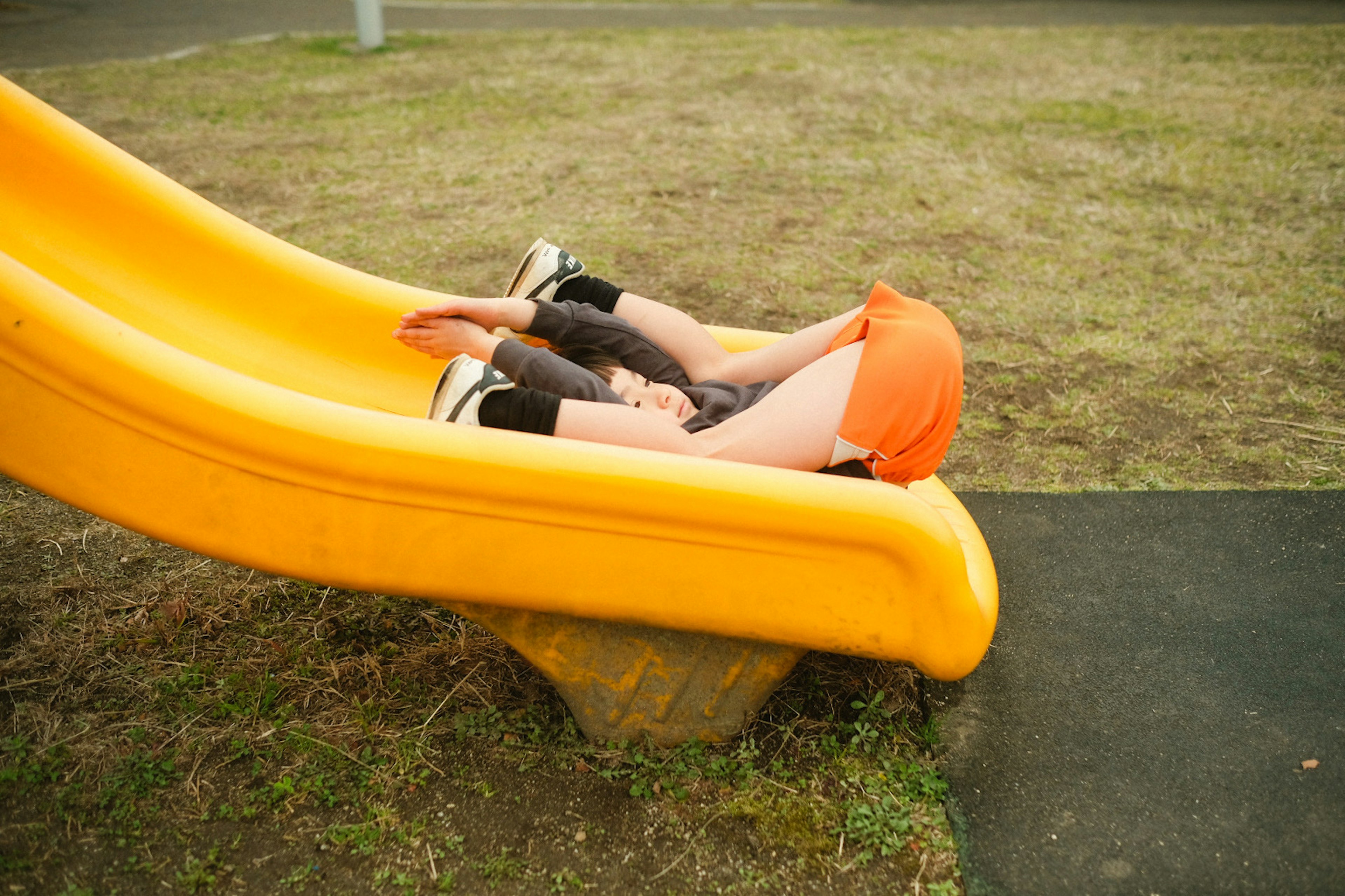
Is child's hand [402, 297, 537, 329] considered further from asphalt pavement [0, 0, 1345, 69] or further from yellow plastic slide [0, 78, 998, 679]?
asphalt pavement [0, 0, 1345, 69]

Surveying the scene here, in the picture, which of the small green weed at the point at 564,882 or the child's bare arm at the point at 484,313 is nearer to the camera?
the small green weed at the point at 564,882

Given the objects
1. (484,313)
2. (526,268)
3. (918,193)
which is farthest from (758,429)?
(918,193)

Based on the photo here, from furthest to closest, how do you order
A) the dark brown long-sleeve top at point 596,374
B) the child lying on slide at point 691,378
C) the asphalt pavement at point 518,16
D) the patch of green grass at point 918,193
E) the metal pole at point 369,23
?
the asphalt pavement at point 518,16 < the metal pole at point 369,23 < the patch of green grass at point 918,193 < the dark brown long-sleeve top at point 596,374 < the child lying on slide at point 691,378

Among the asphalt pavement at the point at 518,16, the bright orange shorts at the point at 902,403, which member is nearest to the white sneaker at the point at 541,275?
the bright orange shorts at the point at 902,403

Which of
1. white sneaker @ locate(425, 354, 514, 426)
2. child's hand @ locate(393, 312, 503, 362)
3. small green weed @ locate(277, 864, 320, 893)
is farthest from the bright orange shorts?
small green weed @ locate(277, 864, 320, 893)

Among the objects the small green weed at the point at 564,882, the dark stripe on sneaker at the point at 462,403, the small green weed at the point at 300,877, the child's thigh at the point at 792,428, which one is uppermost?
the dark stripe on sneaker at the point at 462,403

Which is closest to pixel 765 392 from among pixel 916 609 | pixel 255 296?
pixel 916 609

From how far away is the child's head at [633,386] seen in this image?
2061mm

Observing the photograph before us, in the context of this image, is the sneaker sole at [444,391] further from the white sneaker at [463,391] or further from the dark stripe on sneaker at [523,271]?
the dark stripe on sneaker at [523,271]

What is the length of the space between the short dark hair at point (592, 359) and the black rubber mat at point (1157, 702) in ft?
3.32

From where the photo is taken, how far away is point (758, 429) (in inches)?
70.6

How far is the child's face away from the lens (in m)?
2.06

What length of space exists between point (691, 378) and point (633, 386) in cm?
20

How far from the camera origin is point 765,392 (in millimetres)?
2088
